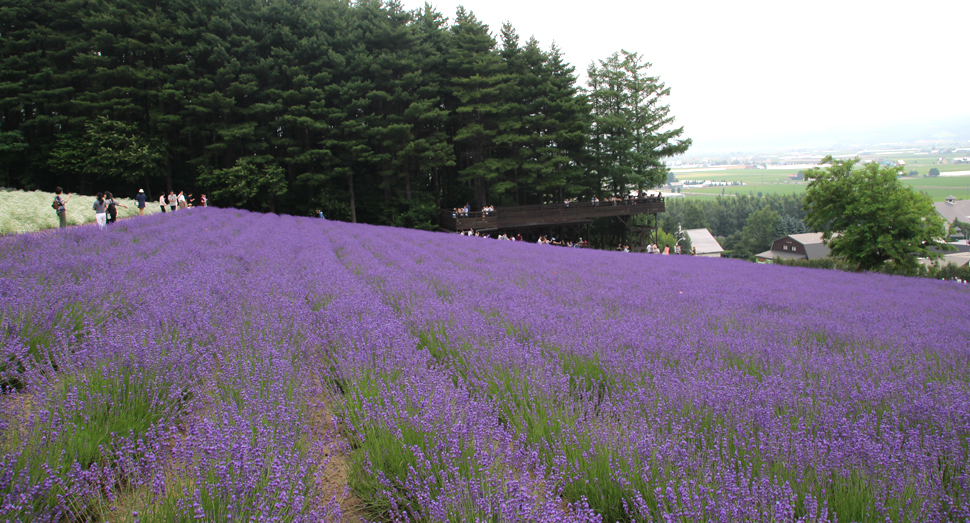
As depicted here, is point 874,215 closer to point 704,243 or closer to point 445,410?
point 445,410

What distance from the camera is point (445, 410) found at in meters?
2.19

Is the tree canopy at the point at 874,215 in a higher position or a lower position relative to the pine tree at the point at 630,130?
lower

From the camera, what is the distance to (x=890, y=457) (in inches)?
75.9

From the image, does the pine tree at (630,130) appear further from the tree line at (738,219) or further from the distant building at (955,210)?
the distant building at (955,210)

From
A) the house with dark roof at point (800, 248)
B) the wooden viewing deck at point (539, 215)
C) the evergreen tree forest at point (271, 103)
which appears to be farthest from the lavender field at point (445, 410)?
the house with dark roof at point (800, 248)

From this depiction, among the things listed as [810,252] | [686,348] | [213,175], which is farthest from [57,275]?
[810,252]

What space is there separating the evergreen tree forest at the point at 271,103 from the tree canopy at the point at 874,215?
47.8 feet

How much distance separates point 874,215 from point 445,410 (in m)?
27.0

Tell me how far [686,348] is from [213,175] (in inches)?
1215

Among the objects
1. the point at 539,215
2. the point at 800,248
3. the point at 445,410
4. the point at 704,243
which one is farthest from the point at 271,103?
the point at 704,243

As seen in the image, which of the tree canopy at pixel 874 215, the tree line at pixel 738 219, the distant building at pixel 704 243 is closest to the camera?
the tree canopy at pixel 874 215

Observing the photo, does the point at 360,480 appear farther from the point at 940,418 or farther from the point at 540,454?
the point at 940,418

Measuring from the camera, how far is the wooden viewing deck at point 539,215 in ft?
90.6

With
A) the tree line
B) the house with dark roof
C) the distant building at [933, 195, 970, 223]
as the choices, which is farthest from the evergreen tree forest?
the distant building at [933, 195, 970, 223]
